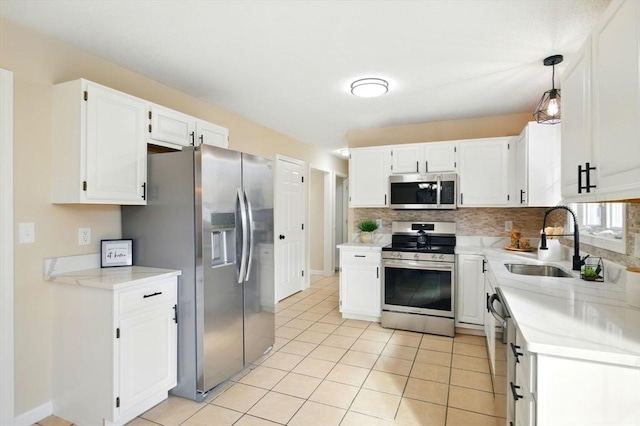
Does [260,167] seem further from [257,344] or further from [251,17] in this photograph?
[257,344]

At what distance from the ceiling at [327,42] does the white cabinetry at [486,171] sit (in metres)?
0.48

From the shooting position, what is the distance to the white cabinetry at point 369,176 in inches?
161

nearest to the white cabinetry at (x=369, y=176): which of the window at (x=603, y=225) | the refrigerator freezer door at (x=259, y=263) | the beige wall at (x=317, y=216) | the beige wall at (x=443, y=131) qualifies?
the beige wall at (x=443, y=131)

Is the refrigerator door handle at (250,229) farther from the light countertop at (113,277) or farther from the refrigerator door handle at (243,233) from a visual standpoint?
the light countertop at (113,277)

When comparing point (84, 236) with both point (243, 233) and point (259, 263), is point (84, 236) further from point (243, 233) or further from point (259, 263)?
point (259, 263)

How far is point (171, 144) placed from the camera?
8.80 feet

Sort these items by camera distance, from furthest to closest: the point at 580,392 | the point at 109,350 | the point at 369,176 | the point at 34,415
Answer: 1. the point at 369,176
2. the point at 34,415
3. the point at 109,350
4. the point at 580,392

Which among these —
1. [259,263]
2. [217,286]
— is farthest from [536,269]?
[217,286]

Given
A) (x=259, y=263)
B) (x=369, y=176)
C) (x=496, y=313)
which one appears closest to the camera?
Answer: (x=496, y=313)

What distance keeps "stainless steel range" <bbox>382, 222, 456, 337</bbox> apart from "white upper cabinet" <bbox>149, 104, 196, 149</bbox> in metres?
2.34

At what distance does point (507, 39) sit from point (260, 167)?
203 centimetres

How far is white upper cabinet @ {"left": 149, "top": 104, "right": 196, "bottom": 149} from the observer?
253cm

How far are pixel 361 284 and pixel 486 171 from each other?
1.89 metres

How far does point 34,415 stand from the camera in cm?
210
